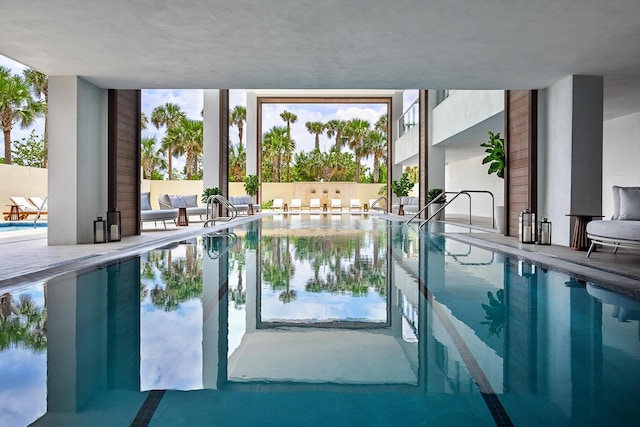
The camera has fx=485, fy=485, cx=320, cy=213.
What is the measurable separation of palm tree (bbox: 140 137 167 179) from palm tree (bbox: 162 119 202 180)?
902 mm

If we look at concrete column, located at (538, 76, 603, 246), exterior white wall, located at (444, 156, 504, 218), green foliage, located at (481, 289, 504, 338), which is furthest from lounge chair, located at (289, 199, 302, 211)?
green foliage, located at (481, 289, 504, 338)

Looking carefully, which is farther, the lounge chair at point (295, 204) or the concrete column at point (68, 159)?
the lounge chair at point (295, 204)

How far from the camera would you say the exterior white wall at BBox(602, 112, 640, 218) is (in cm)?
1155

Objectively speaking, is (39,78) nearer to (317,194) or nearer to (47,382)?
(317,194)

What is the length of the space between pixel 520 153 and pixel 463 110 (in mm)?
4575

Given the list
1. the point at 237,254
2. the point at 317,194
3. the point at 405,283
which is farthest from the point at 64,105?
the point at 317,194

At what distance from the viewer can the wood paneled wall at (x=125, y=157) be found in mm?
8922

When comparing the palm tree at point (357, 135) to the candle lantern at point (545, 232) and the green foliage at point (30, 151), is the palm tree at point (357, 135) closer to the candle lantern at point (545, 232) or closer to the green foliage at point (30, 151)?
the green foliage at point (30, 151)

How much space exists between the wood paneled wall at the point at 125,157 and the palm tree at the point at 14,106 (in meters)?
16.0

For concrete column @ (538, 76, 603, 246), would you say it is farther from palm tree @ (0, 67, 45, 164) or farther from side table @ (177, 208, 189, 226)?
palm tree @ (0, 67, 45, 164)

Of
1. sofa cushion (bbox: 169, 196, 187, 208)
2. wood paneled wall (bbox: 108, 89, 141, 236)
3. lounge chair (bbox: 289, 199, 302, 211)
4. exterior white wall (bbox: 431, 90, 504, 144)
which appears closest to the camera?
wood paneled wall (bbox: 108, 89, 141, 236)

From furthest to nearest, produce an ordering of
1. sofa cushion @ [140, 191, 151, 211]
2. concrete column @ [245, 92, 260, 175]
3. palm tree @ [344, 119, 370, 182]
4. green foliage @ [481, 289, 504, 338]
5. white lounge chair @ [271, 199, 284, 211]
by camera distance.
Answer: palm tree @ [344, 119, 370, 182]
white lounge chair @ [271, 199, 284, 211]
concrete column @ [245, 92, 260, 175]
sofa cushion @ [140, 191, 151, 211]
green foliage @ [481, 289, 504, 338]

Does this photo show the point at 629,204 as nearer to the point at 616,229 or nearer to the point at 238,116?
the point at 616,229

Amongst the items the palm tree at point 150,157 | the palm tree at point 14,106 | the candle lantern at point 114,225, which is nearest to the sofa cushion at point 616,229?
the candle lantern at point 114,225
